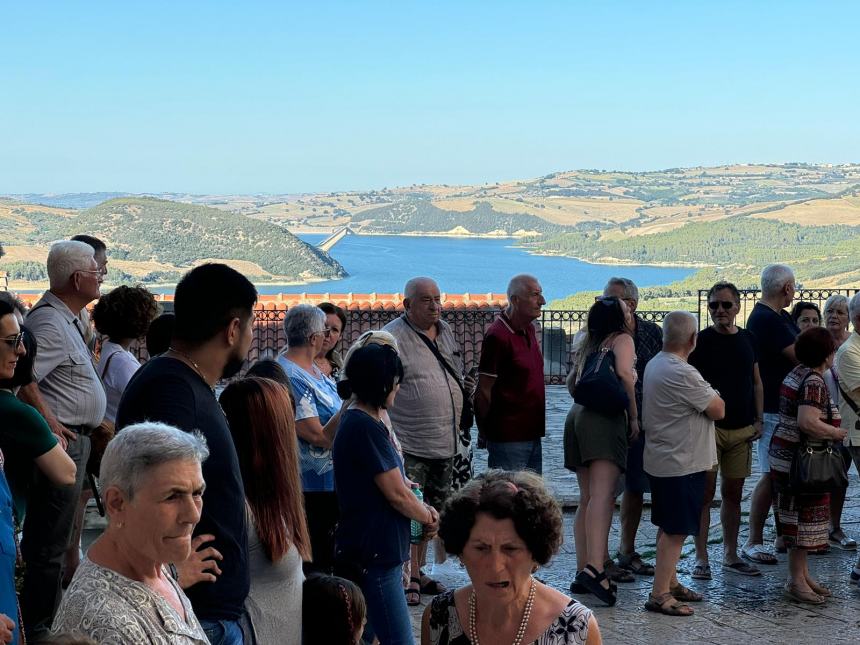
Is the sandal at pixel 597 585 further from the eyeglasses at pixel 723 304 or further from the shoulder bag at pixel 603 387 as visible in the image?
the eyeglasses at pixel 723 304

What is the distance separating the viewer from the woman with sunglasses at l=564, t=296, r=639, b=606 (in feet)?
21.2

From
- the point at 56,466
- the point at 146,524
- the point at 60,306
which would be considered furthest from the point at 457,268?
the point at 146,524

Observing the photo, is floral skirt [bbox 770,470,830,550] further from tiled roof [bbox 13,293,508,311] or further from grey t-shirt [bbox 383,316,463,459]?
tiled roof [bbox 13,293,508,311]

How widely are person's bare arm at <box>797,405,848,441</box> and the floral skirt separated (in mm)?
338

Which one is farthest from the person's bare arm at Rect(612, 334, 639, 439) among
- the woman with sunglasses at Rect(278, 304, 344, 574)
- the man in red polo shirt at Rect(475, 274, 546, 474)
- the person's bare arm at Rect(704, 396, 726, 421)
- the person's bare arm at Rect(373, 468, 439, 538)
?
the person's bare arm at Rect(373, 468, 439, 538)

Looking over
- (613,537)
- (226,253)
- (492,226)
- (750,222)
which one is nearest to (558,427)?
(613,537)

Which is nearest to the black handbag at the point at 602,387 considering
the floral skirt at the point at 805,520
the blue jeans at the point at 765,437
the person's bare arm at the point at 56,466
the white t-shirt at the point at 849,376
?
the floral skirt at the point at 805,520

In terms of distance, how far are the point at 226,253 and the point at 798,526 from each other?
2861 inches

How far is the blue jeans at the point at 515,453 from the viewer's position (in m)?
6.91

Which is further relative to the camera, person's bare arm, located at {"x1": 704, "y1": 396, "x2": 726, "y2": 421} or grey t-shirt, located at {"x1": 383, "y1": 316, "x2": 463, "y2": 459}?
grey t-shirt, located at {"x1": 383, "y1": 316, "x2": 463, "y2": 459}

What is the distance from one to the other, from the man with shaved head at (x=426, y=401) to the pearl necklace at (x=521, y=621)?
361cm

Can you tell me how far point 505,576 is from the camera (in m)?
2.91

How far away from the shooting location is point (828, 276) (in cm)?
5047

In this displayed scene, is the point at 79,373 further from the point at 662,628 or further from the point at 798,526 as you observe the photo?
the point at 798,526
